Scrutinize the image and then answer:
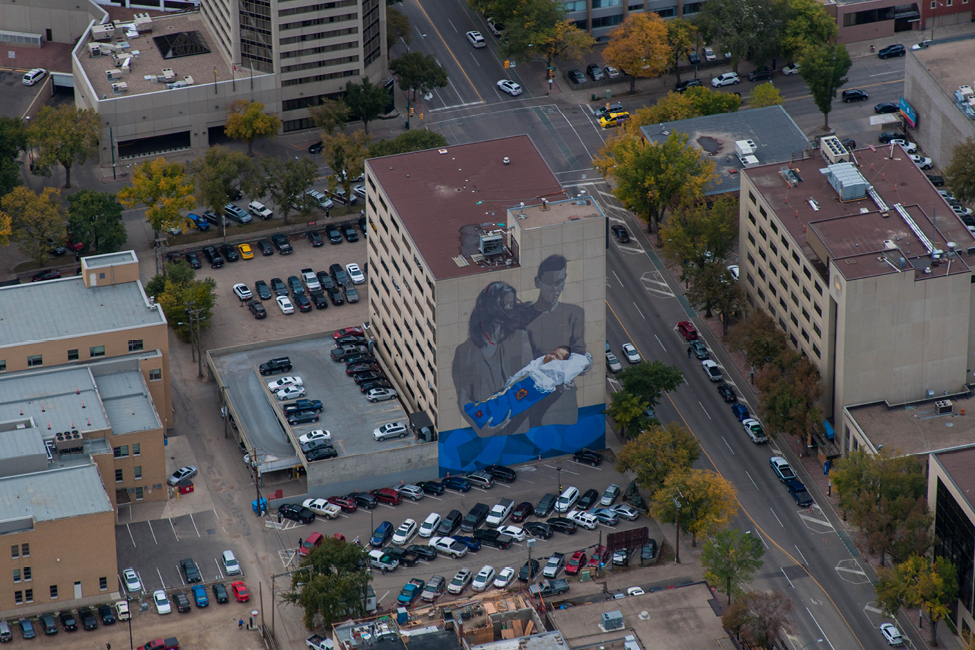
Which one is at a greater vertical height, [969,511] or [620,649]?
[969,511]

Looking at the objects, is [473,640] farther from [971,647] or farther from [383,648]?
[971,647]

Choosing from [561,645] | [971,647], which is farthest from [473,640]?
[971,647]

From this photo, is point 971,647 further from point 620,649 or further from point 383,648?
point 383,648

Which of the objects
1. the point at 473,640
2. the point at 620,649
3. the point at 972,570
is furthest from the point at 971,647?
the point at 473,640

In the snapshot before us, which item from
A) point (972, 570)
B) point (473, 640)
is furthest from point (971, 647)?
point (473, 640)

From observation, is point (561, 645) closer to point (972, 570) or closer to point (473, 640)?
point (473, 640)

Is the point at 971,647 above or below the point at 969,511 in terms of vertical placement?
below

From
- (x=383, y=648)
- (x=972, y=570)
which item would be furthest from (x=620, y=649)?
(x=972, y=570)

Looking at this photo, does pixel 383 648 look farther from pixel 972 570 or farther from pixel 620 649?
pixel 972 570
